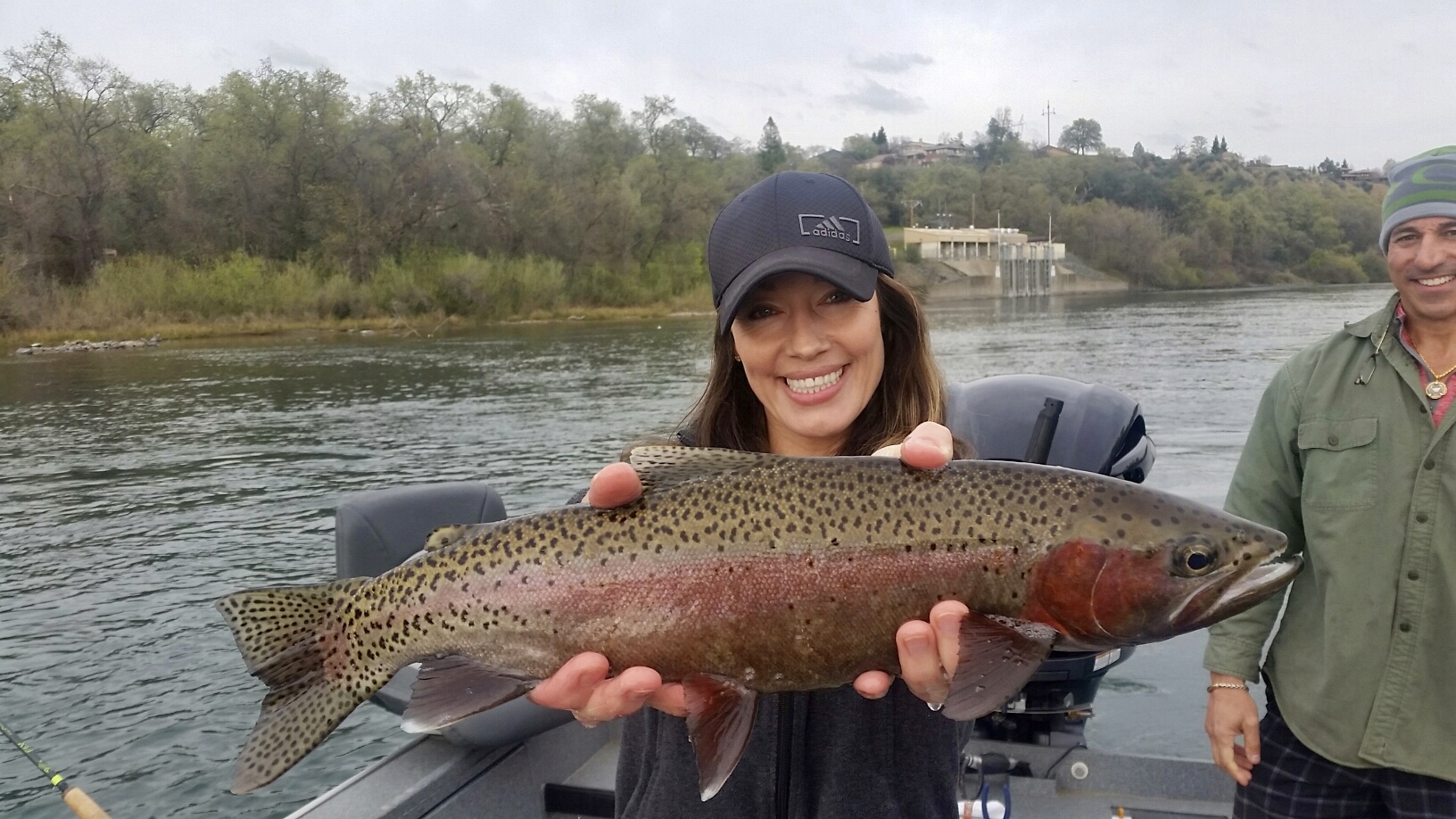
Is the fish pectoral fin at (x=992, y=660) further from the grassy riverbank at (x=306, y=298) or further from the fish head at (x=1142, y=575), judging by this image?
the grassy riverbank at (x=306, y=298)

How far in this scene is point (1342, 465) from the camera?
3.17m

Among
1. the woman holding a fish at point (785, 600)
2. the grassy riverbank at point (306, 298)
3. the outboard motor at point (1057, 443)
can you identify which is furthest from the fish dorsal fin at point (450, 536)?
the grassy riverbank at point (306, 298)

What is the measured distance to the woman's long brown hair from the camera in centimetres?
285

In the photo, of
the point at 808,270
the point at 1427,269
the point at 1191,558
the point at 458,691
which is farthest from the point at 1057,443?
the point at 458,691

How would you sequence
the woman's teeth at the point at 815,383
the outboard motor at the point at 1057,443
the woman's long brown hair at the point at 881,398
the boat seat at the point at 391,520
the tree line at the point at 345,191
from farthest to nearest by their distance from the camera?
the tree line at the point at 345,191
the boat seat at the point at 391,520
the outboard motor at the point at 1057,443
the woman's long brown hair at the point at 881,398
the woman's teeth at the point at 815,383

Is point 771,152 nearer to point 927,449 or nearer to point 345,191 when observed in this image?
point 345,191

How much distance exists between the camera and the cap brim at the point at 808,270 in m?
2.51

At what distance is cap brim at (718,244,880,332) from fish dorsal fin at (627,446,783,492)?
0.39 meters

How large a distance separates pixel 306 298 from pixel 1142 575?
6595cm

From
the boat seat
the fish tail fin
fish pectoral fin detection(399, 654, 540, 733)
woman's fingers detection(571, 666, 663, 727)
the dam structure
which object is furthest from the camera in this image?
the dam structure

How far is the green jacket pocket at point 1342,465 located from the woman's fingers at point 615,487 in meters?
2.34

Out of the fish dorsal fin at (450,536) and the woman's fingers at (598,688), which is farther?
the fish dorsal fin at (450,536)

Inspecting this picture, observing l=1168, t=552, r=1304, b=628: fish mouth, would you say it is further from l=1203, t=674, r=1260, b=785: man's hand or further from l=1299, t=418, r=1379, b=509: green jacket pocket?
l=1203, t=674, r=1260, b=785: man's hand

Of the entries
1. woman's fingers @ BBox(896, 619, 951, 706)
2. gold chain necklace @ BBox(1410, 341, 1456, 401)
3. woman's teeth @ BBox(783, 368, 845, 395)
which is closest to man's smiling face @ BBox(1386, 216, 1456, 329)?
gold chain necklace @ BBox(1410, 341, 1456, 401)
